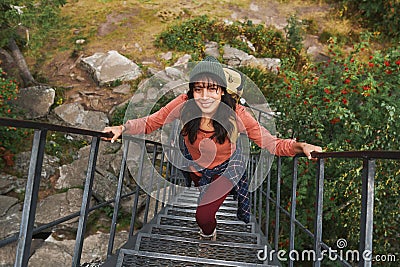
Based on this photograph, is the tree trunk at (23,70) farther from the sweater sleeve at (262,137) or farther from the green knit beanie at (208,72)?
the sweater sleeve at (262,137)

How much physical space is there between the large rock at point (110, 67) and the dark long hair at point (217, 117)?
6.57 m

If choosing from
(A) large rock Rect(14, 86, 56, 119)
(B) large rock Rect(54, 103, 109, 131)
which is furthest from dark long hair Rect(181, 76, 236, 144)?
(A) large rock Rect(14, 86, 56, 119)

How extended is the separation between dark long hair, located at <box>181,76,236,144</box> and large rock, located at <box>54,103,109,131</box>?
17.6 ft

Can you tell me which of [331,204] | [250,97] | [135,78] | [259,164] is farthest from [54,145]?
[331,204]

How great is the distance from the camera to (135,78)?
27.1 feet

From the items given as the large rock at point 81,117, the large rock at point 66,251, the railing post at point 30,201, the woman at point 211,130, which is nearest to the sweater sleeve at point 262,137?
the woman at point 211,130

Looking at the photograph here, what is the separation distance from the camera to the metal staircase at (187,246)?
5.96 ft

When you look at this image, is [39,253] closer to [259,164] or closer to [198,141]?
[259,164]

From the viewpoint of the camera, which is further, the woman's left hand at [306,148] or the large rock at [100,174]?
the large rock at [100,174]

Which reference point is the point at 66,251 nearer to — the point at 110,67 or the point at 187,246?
the point at 187,246

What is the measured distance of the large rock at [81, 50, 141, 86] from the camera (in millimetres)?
8250

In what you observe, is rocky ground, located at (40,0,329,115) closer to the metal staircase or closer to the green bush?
the green bush

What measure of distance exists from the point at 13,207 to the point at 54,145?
65.0 inches

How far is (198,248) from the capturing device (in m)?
2.09
